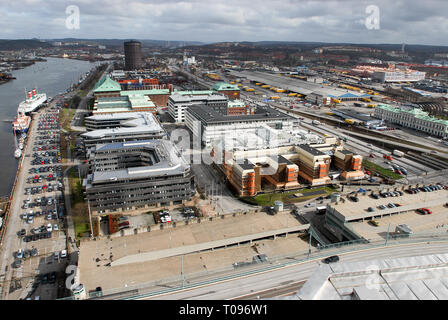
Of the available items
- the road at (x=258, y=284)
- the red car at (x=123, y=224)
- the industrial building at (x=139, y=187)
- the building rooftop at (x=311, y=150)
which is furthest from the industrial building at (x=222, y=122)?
the road at (x=258, y=284)

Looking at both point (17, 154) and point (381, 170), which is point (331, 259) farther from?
point (17, 154)

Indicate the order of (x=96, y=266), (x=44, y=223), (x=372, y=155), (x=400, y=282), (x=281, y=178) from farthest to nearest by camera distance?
(x=372, y=155) → (x=281, y=178) → (x=44, y=223) → (x=96, y=266) → (x=400, y=282)

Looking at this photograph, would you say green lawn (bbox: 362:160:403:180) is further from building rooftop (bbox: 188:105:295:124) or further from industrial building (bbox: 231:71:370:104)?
industrial building (bbox: 231:71:370:104)

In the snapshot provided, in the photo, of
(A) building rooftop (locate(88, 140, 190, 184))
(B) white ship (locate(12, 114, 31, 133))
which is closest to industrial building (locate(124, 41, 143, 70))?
(B) white ship (locate(12, 114, 31, 133))

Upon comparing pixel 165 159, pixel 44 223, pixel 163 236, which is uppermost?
pixel 165 159
